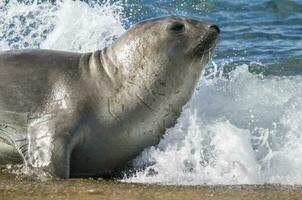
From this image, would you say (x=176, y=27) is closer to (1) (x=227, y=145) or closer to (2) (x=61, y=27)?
(1) (x=227, y=145)

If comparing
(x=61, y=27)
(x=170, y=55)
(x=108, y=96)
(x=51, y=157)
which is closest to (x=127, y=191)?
(x=51, y=157)

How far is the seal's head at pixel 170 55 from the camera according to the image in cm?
705

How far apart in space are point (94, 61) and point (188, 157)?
1155 millimetres

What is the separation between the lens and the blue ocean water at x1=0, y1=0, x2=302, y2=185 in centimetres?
718

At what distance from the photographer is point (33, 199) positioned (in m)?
5.60

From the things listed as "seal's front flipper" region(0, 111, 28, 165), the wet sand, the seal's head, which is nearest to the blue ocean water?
the seal's head

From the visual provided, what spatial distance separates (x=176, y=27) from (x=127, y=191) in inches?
70.6

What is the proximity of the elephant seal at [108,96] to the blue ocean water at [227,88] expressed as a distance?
0.94ft

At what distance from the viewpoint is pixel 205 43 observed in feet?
23.2

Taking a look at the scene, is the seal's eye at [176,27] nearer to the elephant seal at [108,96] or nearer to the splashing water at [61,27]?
the elephant seal at [108,96]

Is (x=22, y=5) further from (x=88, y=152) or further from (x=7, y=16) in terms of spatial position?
(x=88, y=152)

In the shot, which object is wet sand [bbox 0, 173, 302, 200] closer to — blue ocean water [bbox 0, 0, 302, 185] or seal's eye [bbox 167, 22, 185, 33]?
blue ocean water [bbox 0, 0, 302, 185]

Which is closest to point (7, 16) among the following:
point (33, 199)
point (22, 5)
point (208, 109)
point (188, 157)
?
point (22, 5)

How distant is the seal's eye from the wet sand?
1.43 meters
